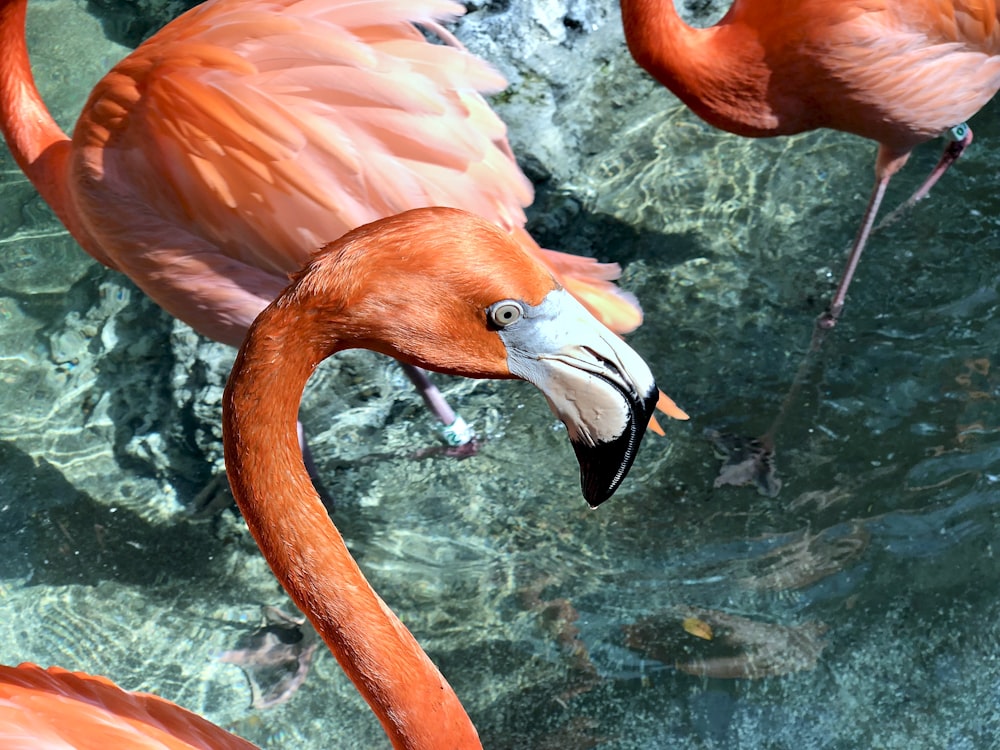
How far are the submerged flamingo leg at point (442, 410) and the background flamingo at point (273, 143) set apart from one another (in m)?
0.54

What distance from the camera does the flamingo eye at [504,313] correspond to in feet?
4.46

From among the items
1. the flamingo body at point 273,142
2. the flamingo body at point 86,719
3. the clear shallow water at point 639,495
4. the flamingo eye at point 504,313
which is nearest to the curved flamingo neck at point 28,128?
the flamingo body at point 273,142

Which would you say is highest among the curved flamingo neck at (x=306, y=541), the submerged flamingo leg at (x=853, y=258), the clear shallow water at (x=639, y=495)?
the curved flamingo neck at (x=306, y=541)

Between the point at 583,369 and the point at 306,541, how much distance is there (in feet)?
1.52

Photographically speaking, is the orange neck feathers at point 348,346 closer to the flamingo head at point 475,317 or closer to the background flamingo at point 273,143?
the flamingo head at point 475,317

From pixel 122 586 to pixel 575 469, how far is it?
132 cm

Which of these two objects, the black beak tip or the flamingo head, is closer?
the flamingo head

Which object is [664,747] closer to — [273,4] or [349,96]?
[349,96]

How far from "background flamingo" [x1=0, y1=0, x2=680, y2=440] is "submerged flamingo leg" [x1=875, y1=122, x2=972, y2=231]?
5.09 ft

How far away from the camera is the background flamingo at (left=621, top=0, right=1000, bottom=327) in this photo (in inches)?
104

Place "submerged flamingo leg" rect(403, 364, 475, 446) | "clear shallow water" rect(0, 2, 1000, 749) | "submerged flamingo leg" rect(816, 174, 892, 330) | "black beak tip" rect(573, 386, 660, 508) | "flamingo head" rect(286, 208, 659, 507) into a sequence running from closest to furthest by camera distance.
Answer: "flamingo head" rect(286, 208, 659, 507)
"black beak tip" rect(573, 386, 660, 508)
"clear shallow water" rect(0, 2, 1000, 749)
"submerged flamingo leg" rect(403, 364, 475, 446)
"submerged flamingo leg" rect(816, 174, 892, 330)

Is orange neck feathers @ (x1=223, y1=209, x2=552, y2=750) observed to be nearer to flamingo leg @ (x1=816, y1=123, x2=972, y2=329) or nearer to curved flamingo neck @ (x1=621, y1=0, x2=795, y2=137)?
curved flamingo neck @ (x1=621, y1=0, x2=795, y2=137)

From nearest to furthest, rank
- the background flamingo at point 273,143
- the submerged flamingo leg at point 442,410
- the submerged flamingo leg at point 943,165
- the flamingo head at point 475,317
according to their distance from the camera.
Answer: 1. the flamingo head at point 475,317
2. the background flamingo at point 273,143
3. the submerged flamingo leg at point 442,410
4. the submerged flamingo leg at point 943,165

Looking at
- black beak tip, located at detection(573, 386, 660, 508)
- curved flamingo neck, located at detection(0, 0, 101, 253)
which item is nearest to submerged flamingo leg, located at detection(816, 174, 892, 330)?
black beak tip, located at detection(573, 386, 660, 508)
